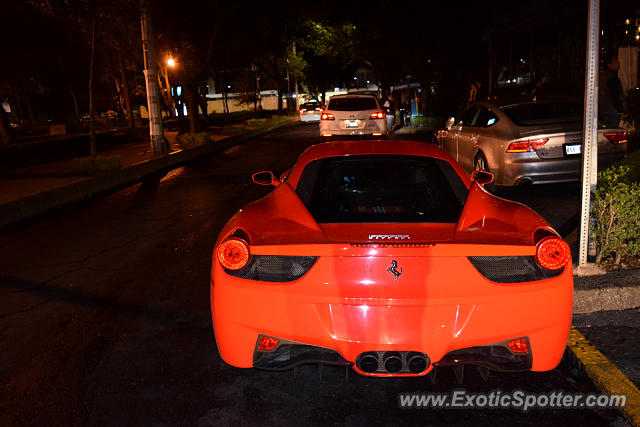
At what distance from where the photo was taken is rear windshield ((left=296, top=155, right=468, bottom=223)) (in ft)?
13.0

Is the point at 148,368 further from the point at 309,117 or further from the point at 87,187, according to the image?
the point at 309,117

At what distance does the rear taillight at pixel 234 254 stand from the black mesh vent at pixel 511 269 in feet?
4.02

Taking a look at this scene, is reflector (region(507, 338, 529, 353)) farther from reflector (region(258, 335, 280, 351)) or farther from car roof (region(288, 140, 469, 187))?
car roof (region(288, 140, 469, 187))

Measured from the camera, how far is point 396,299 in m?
3.13

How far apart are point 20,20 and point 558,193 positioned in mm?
28814

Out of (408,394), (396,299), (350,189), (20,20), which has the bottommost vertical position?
(408,394)

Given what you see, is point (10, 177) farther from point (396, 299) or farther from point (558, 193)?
point (396, 299)

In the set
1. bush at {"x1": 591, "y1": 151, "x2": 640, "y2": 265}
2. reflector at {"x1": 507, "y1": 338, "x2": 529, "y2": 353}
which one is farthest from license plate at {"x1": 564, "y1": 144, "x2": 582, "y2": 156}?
reflector at {"x1": 507, "y1": 338, "x2": 529, "y2": 353}

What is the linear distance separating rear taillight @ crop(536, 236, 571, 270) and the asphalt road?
33.7 inches

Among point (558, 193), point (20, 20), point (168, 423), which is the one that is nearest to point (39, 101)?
point (20, 20)

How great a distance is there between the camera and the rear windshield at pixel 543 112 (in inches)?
380

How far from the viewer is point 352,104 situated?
64.5ft

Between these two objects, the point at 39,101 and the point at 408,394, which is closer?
the point at 408,394

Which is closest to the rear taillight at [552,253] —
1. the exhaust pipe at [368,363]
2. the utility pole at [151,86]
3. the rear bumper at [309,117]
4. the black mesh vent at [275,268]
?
the exhaust pipe at [368,363]
